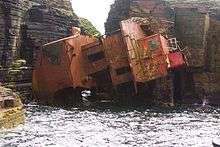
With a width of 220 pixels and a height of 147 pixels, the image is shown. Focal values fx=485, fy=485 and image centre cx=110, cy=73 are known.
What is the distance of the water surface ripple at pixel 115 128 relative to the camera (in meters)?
19.1

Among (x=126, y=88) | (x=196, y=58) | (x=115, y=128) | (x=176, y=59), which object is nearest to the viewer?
(x=115, y=128)

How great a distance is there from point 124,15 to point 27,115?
674 inches

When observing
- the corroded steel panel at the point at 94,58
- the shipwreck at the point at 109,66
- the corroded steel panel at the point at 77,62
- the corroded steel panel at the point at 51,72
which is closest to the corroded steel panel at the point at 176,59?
the shipwreck at the point at 109,66

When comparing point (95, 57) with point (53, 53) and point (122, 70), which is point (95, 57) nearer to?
point (122, 70)

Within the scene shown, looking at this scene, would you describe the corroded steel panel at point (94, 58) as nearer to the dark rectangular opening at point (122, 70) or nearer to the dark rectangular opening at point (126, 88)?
the dark rectangular opening at point (122, 70)

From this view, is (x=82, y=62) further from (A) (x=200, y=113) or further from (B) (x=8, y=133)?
(B) (x=8, y=133)

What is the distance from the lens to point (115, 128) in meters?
22.6

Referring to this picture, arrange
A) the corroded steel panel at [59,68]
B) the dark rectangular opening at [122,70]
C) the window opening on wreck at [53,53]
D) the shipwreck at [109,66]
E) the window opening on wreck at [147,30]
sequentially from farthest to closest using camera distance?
the window opening on wreck at [147,30], the dark rectangular opening at [122,70], the window opening on wreck at [53,53], the corroded steel panel at [59,68], the shipwreck at [109,66]

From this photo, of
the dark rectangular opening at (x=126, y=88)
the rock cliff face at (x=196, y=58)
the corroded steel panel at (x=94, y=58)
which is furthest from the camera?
the rock cliff face at (x=196, y=58)

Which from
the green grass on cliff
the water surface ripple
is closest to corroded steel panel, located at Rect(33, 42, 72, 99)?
the water surface ripple

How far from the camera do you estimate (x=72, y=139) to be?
19.6 m

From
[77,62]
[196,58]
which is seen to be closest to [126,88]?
[77,62]

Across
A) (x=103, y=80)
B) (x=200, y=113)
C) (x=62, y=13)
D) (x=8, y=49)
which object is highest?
(x=62, y=13)

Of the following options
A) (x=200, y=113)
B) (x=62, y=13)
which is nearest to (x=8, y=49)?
(x=62, y=13)
